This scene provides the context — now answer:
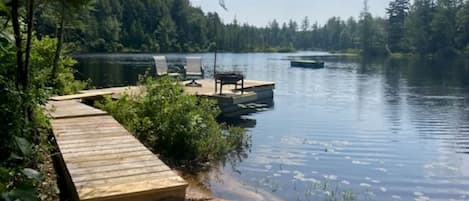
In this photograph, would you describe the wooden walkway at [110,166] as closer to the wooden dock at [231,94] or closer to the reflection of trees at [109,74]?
the wooden dock at [231,94]

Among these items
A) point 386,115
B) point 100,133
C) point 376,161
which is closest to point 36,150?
point 100,133

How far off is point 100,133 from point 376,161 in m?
4.33

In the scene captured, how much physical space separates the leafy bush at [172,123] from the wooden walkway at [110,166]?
881 mm

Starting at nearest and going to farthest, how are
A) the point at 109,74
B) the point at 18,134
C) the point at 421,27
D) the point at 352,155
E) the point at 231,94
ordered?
the point at 18,134 < the point at 352,155 < the point at 231,94 < the point at 109,74 < the point at 421,27

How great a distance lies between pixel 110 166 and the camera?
12.3 ft

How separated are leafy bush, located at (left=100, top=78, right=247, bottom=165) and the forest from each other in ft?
159

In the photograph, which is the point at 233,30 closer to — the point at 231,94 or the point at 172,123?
the point at 231,94

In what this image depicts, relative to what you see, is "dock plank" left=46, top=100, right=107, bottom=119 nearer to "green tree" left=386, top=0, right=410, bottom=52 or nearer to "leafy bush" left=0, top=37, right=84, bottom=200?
"leafy bush" left=0, top=37, right=84, bottom=200

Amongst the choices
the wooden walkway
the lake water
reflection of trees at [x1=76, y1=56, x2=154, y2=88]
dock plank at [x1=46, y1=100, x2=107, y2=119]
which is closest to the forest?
reflection of trees at [x1=76, y1=56, x2=154, y2=88]

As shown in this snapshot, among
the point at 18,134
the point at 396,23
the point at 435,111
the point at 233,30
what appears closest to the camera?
the point at 18,134

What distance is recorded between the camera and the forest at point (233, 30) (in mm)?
62322

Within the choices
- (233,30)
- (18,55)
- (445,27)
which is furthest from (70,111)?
(233,30)

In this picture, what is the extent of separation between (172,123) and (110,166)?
8.08 ft

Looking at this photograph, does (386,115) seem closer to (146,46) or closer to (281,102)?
(281,102)
